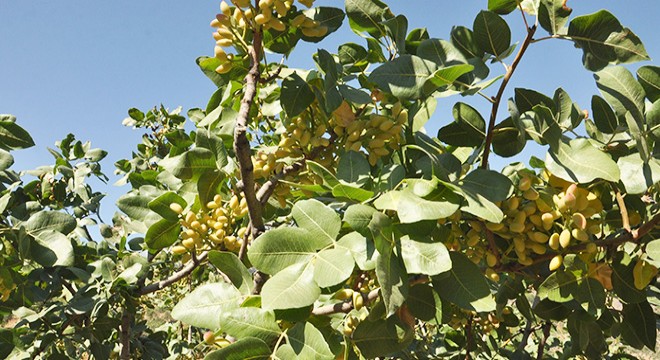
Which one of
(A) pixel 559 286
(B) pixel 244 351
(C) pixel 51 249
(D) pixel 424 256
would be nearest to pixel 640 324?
(A) pixel 559 286

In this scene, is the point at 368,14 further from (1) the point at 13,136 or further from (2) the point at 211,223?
(1) the point at 13,136

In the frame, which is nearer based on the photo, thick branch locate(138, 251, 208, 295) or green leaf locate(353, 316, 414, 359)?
green leaf locate(353, 316, 414, 359)

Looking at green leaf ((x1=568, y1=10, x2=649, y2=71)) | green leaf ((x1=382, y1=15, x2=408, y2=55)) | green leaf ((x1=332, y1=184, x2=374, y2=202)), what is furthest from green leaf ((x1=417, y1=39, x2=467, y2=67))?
green leaf ((x1=332, y1=184, x2=374, y2=202))

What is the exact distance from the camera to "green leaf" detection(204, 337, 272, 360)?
0.87 meters

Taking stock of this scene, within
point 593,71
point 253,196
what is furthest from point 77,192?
point 593,71

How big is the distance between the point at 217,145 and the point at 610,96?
84 centimetres

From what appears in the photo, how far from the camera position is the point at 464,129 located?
113cm

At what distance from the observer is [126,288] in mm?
1989

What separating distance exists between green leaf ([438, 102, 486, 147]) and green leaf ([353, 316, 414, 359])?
0.42m

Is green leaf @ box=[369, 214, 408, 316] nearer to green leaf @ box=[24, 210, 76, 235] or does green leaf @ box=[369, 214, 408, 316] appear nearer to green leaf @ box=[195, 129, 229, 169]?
green leaf @ box=[195, 129, 229, 169]

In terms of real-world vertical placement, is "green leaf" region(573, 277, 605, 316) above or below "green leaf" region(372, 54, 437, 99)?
below

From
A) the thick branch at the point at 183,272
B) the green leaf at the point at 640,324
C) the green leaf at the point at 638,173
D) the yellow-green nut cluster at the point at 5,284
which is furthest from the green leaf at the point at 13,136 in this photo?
the green leaf at the point at 640,324

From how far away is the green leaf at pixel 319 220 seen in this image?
3.02 ft

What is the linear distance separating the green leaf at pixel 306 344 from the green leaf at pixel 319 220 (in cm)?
15
